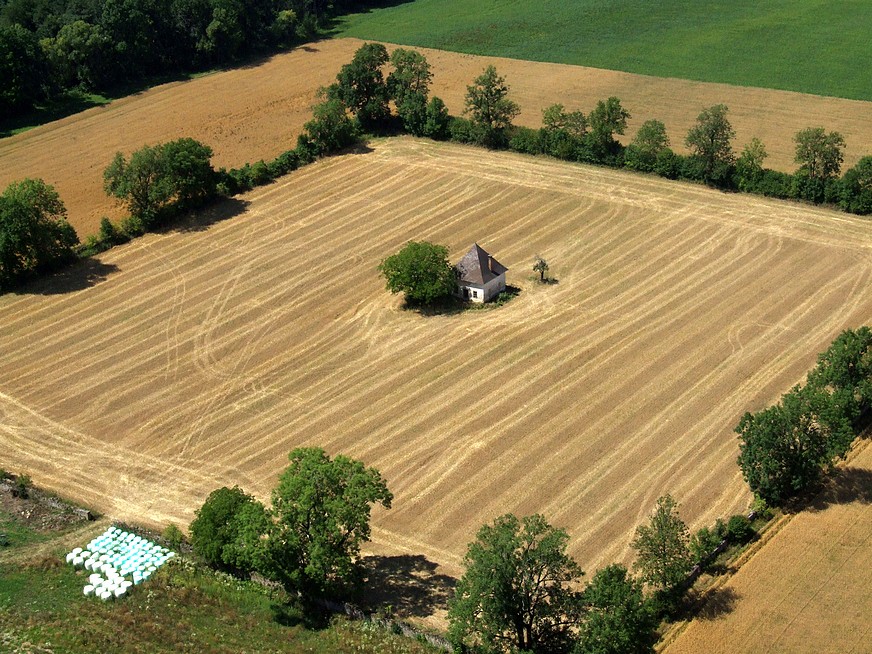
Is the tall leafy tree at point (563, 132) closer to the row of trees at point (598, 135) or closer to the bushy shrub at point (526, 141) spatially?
the row of trees at point (598, 135)

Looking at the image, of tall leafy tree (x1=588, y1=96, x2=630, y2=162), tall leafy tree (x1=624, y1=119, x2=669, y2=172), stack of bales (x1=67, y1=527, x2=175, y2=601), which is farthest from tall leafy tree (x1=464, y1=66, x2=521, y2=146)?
stack of bales (x1=67, y1=527, x2=175, y2=601)

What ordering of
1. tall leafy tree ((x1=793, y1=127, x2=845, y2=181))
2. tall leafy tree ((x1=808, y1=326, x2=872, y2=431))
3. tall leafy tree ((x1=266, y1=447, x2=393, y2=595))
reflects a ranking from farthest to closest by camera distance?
tall leafy tree ((x1=793, y1=127, x2=845, y2=181))
tall leafy tree ((x1=808, y1=326, x2=872, y2=431))
tall leafy tree ((x1=266, y1=447, x2=393, y2=595))

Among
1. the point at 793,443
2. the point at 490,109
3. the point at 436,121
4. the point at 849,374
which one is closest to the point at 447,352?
the point at 793,443

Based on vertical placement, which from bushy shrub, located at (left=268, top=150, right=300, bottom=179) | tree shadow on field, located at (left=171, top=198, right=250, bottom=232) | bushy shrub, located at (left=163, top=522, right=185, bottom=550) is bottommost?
bushy shrub, located at (left=163, top=522, right=185, bottom=550)

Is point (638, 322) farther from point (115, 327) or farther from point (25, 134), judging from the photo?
point (25, 134)

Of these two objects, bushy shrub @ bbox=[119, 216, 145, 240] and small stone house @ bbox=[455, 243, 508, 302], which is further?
bushy shrub @ bbox=[119, 216, 145, 240]

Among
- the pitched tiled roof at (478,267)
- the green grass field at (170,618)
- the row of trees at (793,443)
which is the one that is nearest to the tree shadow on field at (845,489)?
the row of trees at (793,443)

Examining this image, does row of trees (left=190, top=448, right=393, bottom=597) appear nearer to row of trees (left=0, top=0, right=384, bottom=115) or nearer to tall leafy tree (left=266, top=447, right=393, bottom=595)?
tall leafy tree (left=266, top=447, right=393, bottom=595)
